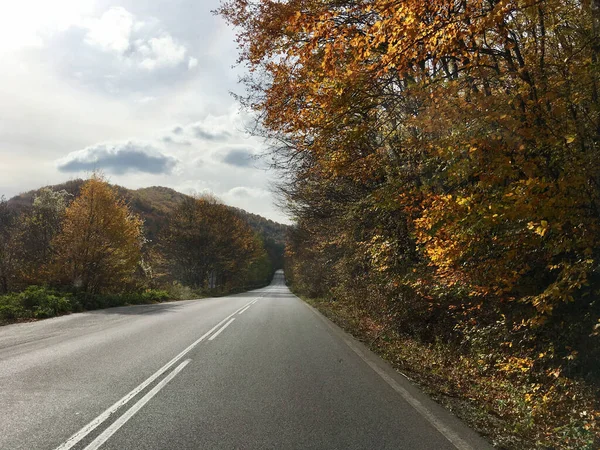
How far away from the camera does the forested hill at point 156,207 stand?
45.6 meters

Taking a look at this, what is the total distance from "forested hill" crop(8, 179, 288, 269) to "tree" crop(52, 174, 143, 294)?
2101 millimetres

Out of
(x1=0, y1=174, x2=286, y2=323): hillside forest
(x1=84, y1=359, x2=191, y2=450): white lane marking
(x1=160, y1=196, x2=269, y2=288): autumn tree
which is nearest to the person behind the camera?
(x1=84, y1=359, x2=191, y2=450): white lane marking

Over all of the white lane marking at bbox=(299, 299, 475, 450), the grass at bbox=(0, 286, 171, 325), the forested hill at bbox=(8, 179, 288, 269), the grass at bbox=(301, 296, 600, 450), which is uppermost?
the forested hill at bbox=(8, 179, 288, 269)

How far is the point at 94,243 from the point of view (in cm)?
2325

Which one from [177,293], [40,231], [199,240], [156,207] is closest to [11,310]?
[40,231]

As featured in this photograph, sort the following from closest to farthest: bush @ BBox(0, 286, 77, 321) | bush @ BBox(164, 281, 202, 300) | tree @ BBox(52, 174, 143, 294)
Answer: bush @ BBox(0, 286, 77, 321) < tree @ BBox(52, 174, 143, 294) < bush @ BBox(164, 281, 202, 300)

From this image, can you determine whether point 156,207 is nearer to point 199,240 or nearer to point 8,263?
point 199,240

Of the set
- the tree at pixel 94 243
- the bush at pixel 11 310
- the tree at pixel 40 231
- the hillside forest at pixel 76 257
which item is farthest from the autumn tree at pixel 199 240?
the bush at pixel 11 310

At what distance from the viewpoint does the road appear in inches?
154

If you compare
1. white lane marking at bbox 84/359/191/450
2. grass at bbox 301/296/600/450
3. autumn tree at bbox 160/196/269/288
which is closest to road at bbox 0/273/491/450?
white lane marking at bbox 84/359/191/450

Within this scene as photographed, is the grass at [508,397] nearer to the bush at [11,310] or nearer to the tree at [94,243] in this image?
the bush at [11,310]

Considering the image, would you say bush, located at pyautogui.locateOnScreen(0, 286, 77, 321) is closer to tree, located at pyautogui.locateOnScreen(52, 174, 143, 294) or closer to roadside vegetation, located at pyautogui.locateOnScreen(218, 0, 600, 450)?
tree, located at pyautogui.locateOnScreen(52, 174, 143, 294)

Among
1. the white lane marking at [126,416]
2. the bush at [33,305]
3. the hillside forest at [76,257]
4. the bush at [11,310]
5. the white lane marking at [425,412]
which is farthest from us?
the hillside forest at [76,257]

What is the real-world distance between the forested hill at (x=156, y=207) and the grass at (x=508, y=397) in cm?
2481
